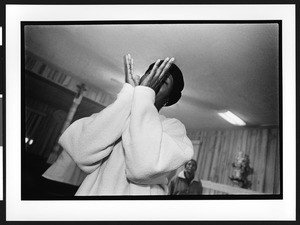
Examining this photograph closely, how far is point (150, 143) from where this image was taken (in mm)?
2059

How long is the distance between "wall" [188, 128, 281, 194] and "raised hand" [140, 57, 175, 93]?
246 millimetres

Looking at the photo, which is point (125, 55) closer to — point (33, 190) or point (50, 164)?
point (50, 164)

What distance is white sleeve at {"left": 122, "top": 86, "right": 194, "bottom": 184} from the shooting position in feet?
6.73

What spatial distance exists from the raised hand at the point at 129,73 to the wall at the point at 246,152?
311 millimetres

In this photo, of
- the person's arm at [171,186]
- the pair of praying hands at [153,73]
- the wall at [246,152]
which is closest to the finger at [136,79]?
the pair of praying hands at [153,73]

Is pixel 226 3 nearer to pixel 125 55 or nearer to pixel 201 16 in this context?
pixel 201 16

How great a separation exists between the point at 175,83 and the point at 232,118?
279 mm

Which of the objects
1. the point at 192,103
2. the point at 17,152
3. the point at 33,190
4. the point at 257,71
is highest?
the point at 257,71

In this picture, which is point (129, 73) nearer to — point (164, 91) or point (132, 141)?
point (164, 91)

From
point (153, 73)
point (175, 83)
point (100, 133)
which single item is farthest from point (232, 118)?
point (100, 133)

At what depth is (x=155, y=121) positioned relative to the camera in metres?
2.09

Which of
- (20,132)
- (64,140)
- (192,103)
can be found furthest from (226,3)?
(20,132)

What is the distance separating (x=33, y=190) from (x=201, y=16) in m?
1.02

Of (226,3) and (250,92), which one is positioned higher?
(226,3)
